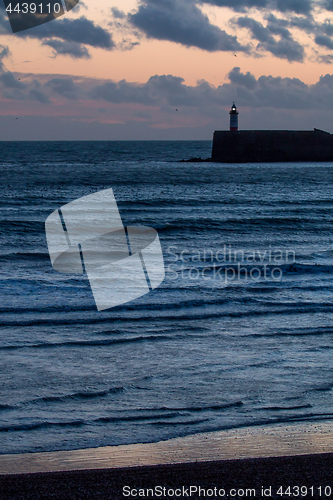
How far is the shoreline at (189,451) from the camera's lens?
3.08 meters

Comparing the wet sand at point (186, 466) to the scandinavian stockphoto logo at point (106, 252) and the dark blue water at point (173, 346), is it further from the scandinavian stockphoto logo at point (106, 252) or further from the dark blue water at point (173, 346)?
the scandinavian stockphoto logo at point (106, 252)

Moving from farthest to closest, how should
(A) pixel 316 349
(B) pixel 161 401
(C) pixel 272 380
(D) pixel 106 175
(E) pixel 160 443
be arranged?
(D) pixel 106 175, (A) pixel 316 349, (C) pixel 272 380, (B) pixel 161 401, (E) pixel 160 443

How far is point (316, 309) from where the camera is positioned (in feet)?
23.1

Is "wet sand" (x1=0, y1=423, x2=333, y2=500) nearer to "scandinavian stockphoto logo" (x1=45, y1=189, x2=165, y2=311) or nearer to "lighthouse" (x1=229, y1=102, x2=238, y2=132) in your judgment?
"scandinavian stockphoto logo" (x1=45, y1=189, x2=165, y2=311)

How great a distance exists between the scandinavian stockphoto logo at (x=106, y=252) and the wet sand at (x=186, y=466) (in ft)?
12.8

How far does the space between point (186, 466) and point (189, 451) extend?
35 cm

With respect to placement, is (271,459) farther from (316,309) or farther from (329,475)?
(316,309)

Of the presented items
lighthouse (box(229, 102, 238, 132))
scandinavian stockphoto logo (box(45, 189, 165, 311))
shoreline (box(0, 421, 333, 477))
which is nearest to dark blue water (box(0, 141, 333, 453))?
shoreline (box(0, 421, 333, 477))

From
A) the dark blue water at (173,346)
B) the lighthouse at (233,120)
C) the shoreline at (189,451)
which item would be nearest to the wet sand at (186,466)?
the shoreline at (189,451)

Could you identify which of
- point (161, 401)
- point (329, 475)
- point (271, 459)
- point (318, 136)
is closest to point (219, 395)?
point (161, 401)

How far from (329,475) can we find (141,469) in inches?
42.8

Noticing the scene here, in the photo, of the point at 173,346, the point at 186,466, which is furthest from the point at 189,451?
the point at 173,346

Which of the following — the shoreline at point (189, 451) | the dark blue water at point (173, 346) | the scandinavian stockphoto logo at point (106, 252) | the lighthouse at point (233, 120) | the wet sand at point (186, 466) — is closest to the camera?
the wet sand at point (186, 466)

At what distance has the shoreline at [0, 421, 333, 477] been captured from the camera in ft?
10.1
